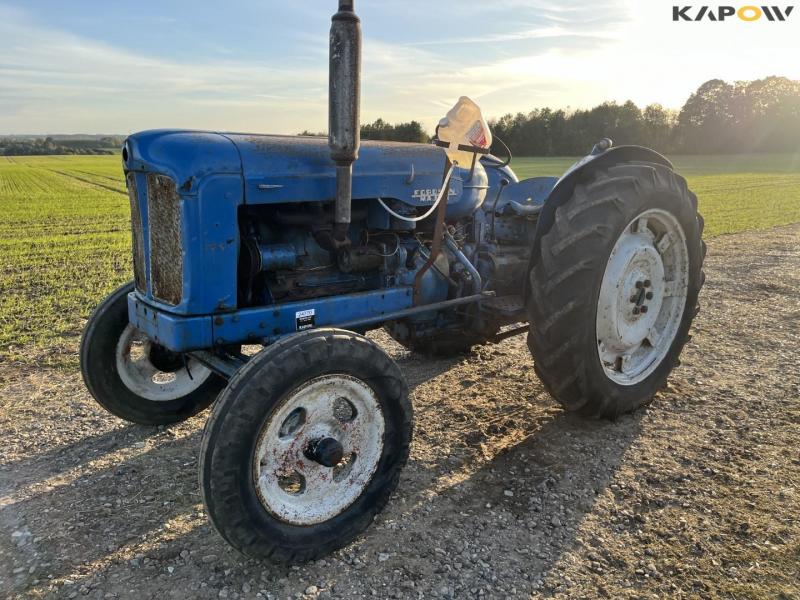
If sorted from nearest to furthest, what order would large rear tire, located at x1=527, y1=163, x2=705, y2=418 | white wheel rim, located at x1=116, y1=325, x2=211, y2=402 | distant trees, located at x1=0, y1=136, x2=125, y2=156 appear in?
large rear tire, located at x1=527, y1=163, x2=705, y2=418
white wheel rim, located at x1=116, y1=325, x2=211, y2=402
distant trees, located at x1=0, y1=136, x2=125, y2=156

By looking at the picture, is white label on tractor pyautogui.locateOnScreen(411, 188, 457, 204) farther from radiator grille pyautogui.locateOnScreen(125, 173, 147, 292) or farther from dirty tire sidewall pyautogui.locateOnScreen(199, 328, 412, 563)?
radiator grille pyautogui.locateOnScreen(125, 173, 147, 292)

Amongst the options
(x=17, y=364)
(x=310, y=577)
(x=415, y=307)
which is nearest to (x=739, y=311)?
(x=415, y=307)

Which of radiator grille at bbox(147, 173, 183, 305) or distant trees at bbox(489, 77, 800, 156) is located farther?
distant trees at bbox(489, 77, 800, 156)

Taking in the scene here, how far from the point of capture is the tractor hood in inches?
107

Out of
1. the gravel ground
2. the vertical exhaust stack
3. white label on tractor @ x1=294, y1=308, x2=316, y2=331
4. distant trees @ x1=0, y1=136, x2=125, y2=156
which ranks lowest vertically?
the gravel ground

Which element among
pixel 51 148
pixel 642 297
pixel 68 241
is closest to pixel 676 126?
pixel 68 241

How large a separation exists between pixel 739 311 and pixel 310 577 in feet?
18.7

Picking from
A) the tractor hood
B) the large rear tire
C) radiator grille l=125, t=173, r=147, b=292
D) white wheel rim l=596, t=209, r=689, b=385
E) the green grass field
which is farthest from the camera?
the green grass field

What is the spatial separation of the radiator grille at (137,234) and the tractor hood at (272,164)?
0.38 feet

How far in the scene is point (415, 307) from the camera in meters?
3.52

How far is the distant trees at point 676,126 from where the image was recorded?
52938 millimetres

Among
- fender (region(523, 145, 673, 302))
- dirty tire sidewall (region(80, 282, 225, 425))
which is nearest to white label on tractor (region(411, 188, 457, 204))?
fender (region(523, 145, 673, 302))

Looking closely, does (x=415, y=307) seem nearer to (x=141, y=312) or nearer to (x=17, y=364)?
(x=141, y=312)

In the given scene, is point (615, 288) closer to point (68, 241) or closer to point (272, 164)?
point (272, 164)
